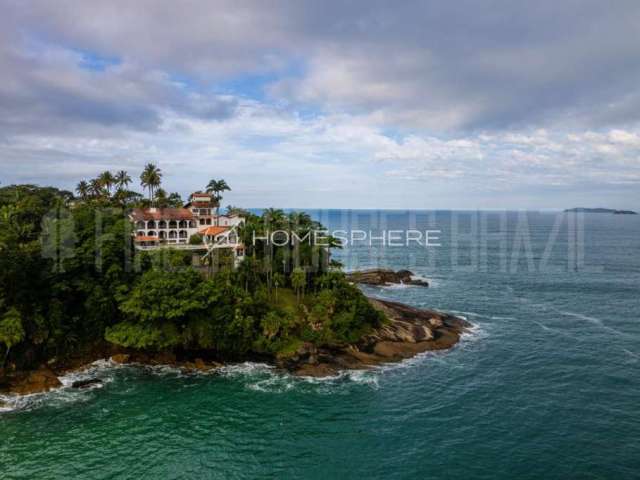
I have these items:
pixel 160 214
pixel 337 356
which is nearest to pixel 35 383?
pixel 337 356

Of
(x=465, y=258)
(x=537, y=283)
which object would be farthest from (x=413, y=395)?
(x=465, y=258)

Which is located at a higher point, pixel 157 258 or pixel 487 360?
pixel 157 258

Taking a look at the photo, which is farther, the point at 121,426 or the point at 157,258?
the point at 157,258

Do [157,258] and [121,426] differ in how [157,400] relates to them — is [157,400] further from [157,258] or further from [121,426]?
[157,258]

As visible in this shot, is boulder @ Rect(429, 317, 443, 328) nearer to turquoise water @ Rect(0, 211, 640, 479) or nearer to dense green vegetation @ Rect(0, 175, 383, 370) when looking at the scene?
turquoise water @ Rect(0, 211, 640, 479)

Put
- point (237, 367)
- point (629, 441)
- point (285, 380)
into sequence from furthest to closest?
point (237, 367) < point (285, 380) < point (629, 441)

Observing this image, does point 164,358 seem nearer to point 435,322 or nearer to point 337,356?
point 337,356
